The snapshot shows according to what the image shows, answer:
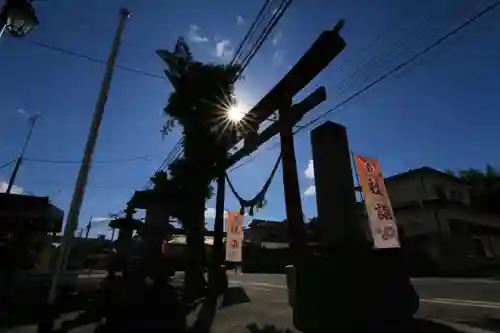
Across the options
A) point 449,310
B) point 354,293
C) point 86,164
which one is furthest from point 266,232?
point 354,293

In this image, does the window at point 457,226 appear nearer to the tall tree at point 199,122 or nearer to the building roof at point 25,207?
the tall tree at point 199,122

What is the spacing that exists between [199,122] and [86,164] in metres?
5.65

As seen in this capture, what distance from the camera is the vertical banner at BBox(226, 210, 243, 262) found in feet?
35.3

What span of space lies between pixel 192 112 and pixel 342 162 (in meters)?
7.39

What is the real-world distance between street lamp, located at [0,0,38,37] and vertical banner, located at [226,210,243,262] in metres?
7.87

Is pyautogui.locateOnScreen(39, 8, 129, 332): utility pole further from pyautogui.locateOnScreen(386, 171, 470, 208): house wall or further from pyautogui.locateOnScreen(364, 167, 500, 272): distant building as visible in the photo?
pyautogui.locateOnScreen(386, 171, 470, 208): house wall

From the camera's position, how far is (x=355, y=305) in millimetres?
4891

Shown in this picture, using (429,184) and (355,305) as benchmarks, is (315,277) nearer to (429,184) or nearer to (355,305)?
(355,305)

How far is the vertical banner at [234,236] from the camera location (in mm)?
10750

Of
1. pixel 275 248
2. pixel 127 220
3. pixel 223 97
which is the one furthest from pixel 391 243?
pixel 275 248

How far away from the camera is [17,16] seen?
475cm

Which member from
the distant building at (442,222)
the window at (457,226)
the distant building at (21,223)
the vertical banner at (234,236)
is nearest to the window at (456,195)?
the distant building at (442,222)

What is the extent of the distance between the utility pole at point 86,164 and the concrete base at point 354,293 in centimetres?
427

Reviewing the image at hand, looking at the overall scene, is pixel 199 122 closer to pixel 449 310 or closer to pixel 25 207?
pixel 25 207
